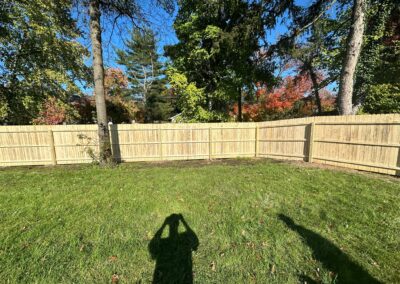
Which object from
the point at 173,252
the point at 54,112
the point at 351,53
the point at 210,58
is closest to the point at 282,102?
the point at 210,58

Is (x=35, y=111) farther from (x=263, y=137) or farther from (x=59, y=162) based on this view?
(x=263, y=137)

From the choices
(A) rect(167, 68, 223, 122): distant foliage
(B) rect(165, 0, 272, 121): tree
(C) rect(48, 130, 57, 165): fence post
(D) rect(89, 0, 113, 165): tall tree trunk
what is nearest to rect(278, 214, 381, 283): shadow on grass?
(D) rect(89, 0, 113, 165): tall tree trunk

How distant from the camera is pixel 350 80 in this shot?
6844 millimetres

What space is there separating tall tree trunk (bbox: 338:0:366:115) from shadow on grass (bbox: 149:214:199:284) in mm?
7005

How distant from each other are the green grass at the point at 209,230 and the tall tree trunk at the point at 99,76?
2021 mm

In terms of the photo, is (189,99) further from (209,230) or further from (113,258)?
(113,258)

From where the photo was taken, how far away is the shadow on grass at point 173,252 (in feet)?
7.63

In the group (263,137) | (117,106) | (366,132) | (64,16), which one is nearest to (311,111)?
(263,137)

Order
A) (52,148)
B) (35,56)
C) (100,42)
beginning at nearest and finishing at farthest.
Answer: (100,42)
(52,148)
(35,56)

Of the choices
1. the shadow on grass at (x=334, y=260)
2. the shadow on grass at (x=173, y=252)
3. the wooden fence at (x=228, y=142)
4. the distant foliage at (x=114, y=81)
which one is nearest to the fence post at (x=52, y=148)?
the wooden fence at (x=228, y=142)

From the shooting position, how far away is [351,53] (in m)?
6.68

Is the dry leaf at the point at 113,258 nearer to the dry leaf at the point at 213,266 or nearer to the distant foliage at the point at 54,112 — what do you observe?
the dry leaf at the point at 213,266

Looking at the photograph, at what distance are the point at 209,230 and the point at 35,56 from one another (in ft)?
45.9

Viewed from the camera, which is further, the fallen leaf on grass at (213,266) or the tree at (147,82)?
the tree at (147,82)
